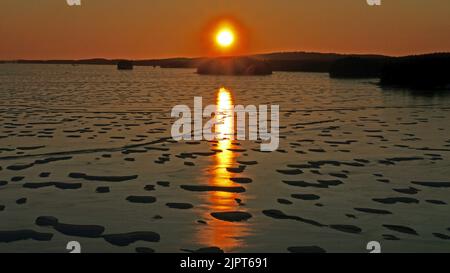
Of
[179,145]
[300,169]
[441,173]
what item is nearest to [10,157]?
[179,145]

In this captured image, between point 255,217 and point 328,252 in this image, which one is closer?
point 328,252

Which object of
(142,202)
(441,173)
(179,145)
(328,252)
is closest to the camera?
(328,252)

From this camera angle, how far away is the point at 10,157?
17.6m

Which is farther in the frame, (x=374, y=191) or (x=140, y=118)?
(x=140, y=118)

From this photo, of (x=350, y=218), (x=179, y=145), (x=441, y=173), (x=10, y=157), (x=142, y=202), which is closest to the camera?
(x=350, y=218)

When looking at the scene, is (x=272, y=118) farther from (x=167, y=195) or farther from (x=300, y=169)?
(x=167, y=195)

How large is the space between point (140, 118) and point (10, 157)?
47.3 ft

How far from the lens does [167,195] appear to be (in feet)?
42.5

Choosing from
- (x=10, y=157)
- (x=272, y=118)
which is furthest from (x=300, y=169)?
(x=272, y=118)

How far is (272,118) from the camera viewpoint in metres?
32.8

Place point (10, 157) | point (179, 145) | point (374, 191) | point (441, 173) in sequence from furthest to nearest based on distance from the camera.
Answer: point (179, 145)
point (10, 157)
point (441, 173)
point (374, 191)

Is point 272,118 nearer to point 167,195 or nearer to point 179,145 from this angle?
point 179,145

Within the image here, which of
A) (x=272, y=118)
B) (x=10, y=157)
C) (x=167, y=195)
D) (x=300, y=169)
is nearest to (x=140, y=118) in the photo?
(x=272, y=118)
